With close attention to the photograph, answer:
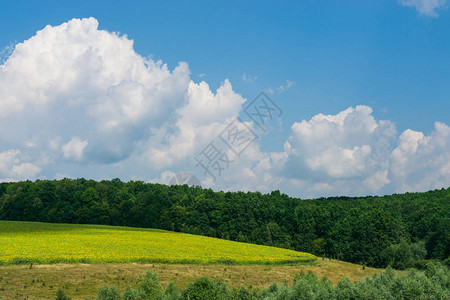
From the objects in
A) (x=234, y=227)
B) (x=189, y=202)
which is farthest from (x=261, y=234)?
(x=189, y=202)

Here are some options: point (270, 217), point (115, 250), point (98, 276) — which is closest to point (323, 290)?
point (98, 276)

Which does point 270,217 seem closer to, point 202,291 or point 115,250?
point 115,250

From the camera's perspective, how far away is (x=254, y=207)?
394 ft

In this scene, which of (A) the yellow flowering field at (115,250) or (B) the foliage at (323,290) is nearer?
(B) the foliage at (323,290)

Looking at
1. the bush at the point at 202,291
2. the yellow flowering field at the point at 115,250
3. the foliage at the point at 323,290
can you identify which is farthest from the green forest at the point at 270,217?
the bush at the point at 202,291

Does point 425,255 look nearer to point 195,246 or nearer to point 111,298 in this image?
point 195,246

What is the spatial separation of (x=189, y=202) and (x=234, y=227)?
19274 mm

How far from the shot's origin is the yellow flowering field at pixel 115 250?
57.2m

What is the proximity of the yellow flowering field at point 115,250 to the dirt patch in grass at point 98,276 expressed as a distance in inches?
108

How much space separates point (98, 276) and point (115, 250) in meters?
19.2

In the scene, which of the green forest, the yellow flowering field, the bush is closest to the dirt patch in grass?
the yellow flowering field

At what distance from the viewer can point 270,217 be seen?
4663 inches

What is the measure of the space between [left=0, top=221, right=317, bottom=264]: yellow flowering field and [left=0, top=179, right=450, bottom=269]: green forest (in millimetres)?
21365

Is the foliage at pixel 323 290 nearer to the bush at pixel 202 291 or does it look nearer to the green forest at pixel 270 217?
the bush at pixel 202 291
